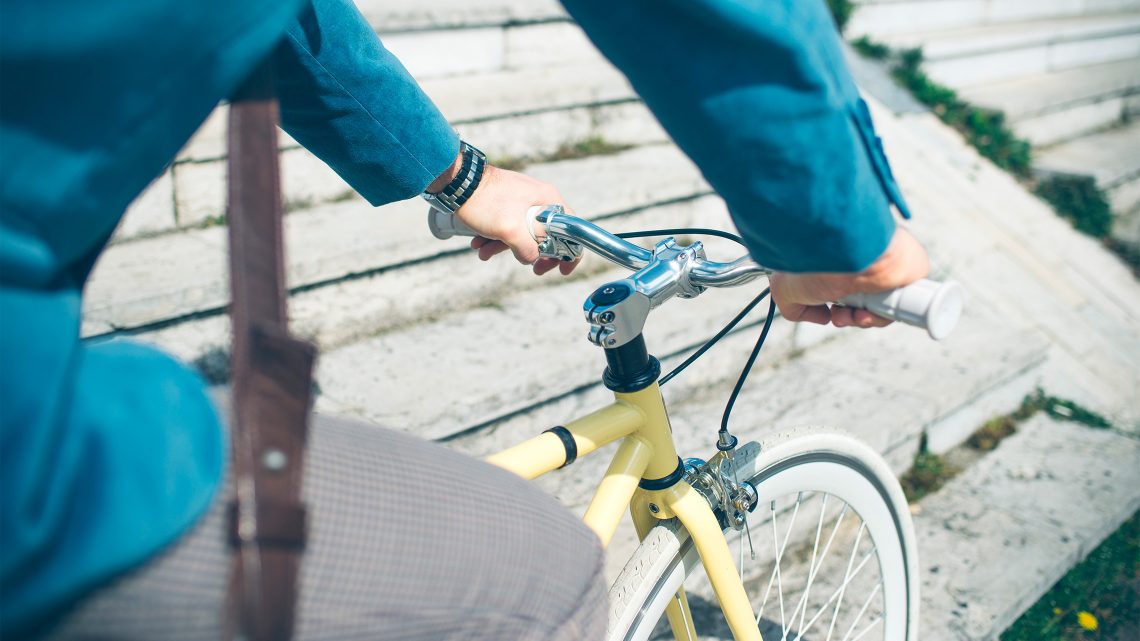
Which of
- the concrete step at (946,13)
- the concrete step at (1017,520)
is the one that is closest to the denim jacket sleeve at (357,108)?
the concrete step at (1017,520)

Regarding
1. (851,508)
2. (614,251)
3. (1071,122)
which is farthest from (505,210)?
(1071,122)

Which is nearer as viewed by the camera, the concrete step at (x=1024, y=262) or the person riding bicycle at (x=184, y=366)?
the person riding bicycle at (x=184, y=366)

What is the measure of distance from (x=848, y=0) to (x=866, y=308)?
4.21m

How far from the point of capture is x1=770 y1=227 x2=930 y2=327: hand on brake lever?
97cm

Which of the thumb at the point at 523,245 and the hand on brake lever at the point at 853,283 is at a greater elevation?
the thumb at the point at 523,245

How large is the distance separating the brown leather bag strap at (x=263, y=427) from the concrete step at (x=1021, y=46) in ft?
15.6

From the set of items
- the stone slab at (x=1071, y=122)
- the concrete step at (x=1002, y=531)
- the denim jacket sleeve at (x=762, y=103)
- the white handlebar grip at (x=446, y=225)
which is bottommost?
the concrete step at (x=1002, y=531)

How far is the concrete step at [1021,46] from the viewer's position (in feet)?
16.3

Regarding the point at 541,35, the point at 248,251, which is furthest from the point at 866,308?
the point at 541,35

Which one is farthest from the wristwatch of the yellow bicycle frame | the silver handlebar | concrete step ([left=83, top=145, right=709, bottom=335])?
concrete step ([left=83, top=145, right=709, bottom=335])

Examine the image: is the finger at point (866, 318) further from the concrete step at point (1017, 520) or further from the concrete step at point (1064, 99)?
the concrete step at point (1064, 99)

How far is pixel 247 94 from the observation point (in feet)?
2.43

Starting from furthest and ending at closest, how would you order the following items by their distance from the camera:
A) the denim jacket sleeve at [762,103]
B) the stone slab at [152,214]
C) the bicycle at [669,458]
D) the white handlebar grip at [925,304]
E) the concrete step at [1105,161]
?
1. the concrete step at [1105,161]
2. the stone slab at [152,214]
3. the bicycle at [669,458]
4. the white handlebar grip at [925,304]
5. the denim jacket sleeve at [762,103]

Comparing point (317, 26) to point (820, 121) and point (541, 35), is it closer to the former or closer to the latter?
point (820, 121)
